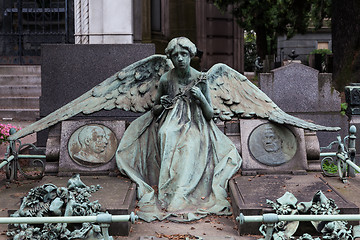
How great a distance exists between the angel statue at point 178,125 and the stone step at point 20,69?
7815mm

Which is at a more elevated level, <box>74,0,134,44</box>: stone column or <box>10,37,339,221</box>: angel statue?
<box>74,0,134,44</box>: stone column

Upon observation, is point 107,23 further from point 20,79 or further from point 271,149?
point 20,79

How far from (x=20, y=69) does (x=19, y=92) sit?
1105 mm

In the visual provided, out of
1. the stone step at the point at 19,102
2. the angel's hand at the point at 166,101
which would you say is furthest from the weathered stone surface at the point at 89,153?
the stone step at the point at 19,102

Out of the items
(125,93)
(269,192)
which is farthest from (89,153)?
(269,192)

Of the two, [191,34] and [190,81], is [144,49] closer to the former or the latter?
[190,81]

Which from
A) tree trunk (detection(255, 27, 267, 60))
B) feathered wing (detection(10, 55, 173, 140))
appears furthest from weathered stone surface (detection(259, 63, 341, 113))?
tree trunk (detection(255, 27, 267, 60))

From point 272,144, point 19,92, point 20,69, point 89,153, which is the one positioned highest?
point 20,69

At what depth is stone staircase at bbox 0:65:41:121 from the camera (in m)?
13.2

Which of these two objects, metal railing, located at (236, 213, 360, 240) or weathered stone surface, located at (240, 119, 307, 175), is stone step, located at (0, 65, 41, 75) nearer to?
weathered stone surface, located at (240, 119, 307, 175)

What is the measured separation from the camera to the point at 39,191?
5.92m

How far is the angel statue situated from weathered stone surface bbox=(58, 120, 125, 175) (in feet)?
0.68

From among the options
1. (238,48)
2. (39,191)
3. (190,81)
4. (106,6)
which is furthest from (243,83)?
(238,48)

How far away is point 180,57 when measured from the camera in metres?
6.64
